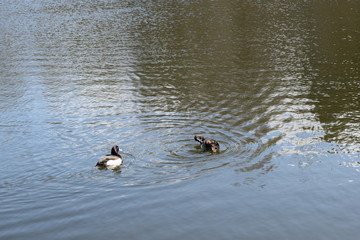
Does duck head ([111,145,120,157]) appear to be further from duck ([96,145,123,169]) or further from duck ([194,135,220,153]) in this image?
duck ([194,135,220,153])

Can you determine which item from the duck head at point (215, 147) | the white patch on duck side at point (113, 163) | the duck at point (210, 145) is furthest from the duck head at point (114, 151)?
the duck head at point (215, 147)

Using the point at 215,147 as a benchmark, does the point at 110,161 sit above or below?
below

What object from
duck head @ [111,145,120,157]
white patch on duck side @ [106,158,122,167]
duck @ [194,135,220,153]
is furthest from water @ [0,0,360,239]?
duck head @ [111,145,120,157]

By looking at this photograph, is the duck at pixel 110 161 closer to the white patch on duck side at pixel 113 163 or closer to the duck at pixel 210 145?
the white patch on duck side at pixel 113 163

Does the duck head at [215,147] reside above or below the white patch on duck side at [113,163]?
above

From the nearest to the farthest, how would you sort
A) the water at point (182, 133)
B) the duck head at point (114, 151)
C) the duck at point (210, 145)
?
the water at point (182, 133) → the duck head at point (114, 151) → the duck at point (210, 145)

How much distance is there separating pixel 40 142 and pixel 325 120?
38.1ft

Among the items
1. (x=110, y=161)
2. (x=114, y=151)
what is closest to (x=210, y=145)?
(x=114, y=151)

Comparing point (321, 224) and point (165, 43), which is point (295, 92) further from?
point (165, 43)

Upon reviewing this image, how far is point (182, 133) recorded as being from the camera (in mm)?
19672

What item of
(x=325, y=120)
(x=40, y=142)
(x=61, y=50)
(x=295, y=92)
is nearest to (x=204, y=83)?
(x=295, y=92)

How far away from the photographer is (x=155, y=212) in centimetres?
1359

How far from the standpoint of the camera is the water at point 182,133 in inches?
524

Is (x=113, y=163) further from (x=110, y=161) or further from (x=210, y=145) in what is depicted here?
(x=210, y=145)
